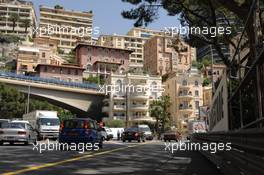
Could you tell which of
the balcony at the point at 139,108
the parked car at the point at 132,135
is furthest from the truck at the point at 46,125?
the balcony at the point at 139,108

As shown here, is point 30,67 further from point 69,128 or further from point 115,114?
point 69,128

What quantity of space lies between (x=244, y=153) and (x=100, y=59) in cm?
13289

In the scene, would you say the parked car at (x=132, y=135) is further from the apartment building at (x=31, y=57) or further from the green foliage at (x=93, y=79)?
the apartment building at (x=31, y=57)

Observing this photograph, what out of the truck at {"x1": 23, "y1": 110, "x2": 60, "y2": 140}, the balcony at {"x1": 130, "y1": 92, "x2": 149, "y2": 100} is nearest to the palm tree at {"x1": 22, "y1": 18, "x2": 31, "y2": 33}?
the balcony at {"x1": 130, "y1": 92, "x2": 149, "y2": 100}

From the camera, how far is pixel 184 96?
10644 cm

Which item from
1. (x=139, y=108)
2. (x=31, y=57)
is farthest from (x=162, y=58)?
(x=139, y=108)

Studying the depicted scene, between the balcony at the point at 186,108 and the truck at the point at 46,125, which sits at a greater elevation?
the balcony at the point at 186,108

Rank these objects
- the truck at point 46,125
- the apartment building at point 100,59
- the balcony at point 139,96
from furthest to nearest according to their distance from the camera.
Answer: the apartment building at point 100,59
the balcony at point 139,96
the truck at point 46,125

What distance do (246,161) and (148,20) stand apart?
1339 cm

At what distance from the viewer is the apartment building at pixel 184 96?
344 feet

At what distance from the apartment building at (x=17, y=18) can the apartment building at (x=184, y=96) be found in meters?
76.7

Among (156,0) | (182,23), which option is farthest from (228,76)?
(182,23)

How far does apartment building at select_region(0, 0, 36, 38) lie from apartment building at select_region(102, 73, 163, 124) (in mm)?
73750

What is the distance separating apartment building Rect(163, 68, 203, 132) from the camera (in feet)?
344
